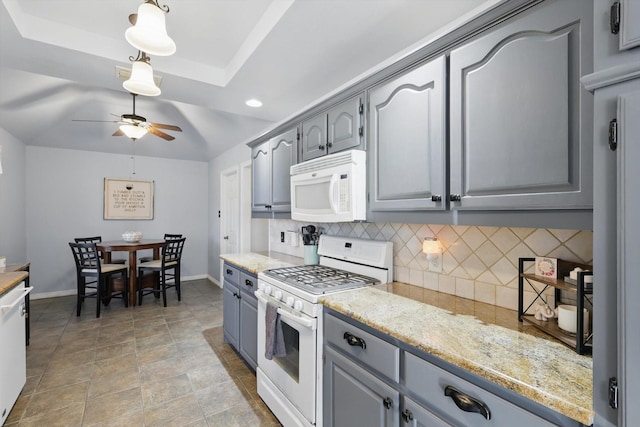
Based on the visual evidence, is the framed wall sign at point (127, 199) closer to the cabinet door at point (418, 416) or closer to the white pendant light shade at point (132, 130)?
the white pendant light shade at point (132, 130)

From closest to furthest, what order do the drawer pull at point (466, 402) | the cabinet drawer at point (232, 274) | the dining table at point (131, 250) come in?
1. the drawer pull at point (466, 402)
2. the cabinet drawer at point (232, 274)
3. the dining table at point (131, 250)

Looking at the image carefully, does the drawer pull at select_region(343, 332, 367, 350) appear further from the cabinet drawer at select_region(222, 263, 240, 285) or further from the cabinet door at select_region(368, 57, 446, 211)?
the cabinet drawer at select_region(222, 263, 240, 285)

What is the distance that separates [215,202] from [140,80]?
13.4 ft

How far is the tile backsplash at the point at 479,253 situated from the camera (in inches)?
51.1

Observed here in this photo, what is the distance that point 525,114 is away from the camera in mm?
1104

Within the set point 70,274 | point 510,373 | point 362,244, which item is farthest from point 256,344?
point 70,274

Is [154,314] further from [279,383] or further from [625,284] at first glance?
[625,284]

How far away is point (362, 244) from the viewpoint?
7.07 ft

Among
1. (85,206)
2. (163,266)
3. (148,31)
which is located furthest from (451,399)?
(85,206)

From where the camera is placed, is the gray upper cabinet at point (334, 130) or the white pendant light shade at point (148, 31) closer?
the white pendant light shade at point (148, 31)

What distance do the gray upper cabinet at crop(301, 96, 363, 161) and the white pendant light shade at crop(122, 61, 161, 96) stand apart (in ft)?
3.43

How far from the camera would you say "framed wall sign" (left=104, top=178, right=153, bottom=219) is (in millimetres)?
5281

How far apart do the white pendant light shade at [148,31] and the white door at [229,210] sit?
3437 millimetres

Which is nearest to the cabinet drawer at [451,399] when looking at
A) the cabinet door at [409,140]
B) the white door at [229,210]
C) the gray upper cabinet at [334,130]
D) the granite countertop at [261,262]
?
the cabinet door at [409,140]
